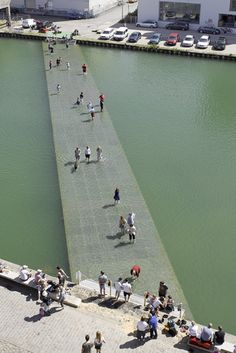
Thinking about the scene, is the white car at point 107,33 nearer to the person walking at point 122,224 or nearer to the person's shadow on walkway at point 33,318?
the person walking at point 122,224

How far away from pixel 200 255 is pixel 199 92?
2444cm

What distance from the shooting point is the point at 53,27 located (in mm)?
63156

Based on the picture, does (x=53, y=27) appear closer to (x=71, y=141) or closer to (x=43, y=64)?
(x=43, y=64)

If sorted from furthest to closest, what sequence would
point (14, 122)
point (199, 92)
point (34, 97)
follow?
point (199, 92), point (34, 97), point (14, 122)

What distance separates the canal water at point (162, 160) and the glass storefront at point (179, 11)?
12.6 meters

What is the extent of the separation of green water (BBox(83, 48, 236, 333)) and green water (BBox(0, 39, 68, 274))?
526 centimetres

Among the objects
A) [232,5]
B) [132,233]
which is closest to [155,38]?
[232,5]

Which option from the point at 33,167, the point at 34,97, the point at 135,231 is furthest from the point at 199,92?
the point at 135,231

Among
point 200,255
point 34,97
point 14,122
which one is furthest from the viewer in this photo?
point 34,97

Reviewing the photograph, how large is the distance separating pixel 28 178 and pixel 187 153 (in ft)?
35.2

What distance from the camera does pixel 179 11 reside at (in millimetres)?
64188

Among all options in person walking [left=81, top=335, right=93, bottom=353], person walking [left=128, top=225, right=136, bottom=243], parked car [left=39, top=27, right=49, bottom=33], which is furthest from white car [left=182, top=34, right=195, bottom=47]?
person walking [left=81, top=335, right=93, bottom=353]

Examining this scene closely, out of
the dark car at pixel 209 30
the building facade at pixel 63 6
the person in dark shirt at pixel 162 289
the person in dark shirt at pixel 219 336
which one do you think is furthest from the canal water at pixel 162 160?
the building facade at pixel 63 6

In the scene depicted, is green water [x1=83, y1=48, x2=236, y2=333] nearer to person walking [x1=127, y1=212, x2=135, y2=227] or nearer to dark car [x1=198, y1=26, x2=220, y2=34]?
person walking [x1=127, y1=212, x2=135, y2=227]
